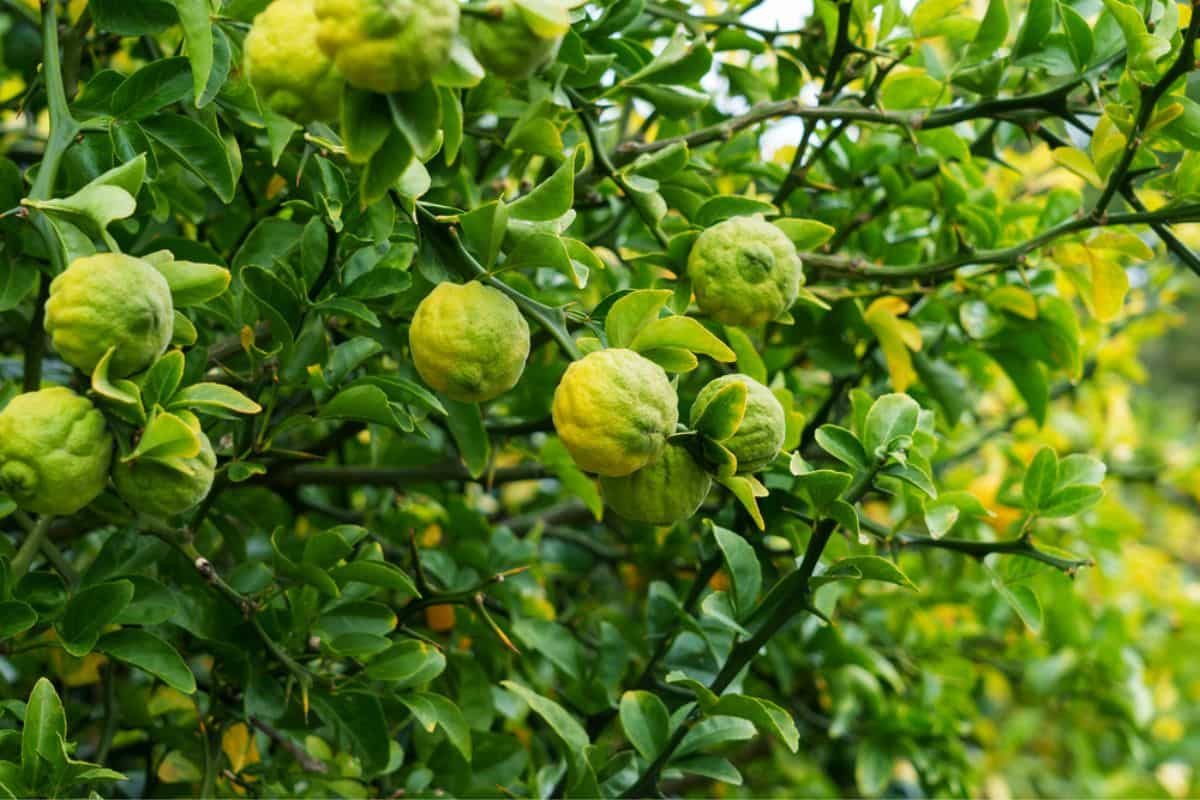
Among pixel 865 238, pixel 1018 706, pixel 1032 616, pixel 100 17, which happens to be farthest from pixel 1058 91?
pixel 1018 706

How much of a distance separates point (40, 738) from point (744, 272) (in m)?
0.49

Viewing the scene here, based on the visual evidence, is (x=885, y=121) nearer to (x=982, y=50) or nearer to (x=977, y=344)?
(x=982, y=50)

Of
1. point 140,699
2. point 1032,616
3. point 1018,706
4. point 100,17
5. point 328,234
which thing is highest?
point 100,17

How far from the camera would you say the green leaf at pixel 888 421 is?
0.73 meters

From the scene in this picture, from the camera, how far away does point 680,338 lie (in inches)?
24.4

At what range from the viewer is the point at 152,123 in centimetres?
68

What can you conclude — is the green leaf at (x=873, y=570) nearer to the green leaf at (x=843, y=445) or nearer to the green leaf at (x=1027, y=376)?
the green leaf at (x=843, y=445)

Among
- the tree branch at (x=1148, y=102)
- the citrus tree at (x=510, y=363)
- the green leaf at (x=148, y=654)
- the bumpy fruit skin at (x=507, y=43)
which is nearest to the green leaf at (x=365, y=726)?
the citrus tree at (x=510, y=363)

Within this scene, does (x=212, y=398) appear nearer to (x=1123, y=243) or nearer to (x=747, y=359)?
(x=747, y=359)

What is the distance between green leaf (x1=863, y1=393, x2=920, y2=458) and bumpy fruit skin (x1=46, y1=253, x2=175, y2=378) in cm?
45

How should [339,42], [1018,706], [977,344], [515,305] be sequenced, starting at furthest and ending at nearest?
[1018,706] < [977,344] < [515,305] < [339,42]

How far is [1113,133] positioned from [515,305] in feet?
1.52

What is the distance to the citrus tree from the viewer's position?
0.56 meters

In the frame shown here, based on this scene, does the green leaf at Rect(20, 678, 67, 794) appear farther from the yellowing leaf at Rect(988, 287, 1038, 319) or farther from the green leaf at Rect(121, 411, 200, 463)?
the yellowing leaf at Rect(988, 287, 1038, 319)
